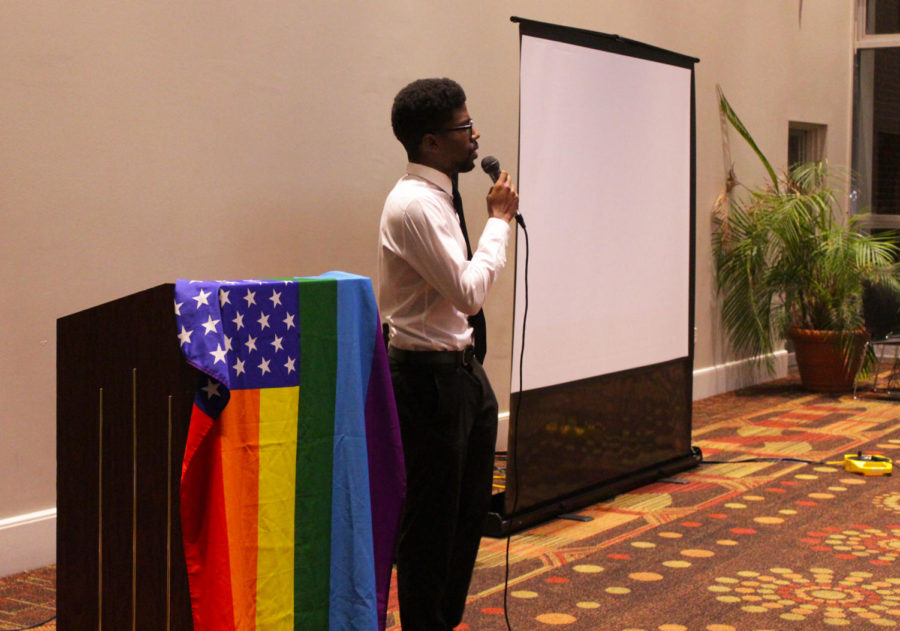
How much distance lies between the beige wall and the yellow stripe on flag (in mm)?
1955

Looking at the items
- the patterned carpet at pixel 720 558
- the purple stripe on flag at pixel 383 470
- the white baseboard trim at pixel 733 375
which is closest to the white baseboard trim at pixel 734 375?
the white baseboard trim at pixel 733 375

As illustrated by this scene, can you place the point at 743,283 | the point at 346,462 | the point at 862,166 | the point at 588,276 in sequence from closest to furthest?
the point at 346,462 → the point at 588,276 → the point at 743,283 → the point at 862,166

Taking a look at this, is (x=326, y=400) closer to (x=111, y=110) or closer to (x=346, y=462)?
(x=346, y=462)

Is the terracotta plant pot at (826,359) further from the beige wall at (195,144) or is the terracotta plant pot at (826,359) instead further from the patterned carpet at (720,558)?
the beige wall at (195,144)

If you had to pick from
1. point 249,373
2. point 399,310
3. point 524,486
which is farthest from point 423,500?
point 524,486

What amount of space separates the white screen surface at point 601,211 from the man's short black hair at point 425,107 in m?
1.48

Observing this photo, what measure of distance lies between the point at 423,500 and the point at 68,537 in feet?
2.89

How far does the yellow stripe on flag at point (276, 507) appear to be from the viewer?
6.66 ft

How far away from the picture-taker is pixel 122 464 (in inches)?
80.2

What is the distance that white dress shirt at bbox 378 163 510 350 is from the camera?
253 centimetres

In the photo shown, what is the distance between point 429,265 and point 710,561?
195cm

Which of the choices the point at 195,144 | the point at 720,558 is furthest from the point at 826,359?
the point at 195,144

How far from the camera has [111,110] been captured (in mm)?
3861

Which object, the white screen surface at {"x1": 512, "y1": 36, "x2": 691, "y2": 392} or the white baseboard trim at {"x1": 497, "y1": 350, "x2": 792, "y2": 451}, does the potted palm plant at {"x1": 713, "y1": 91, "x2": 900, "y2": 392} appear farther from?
the white screen surface at {"x1": 512, "y1": 36, "x2": 691, "y2": 392}
